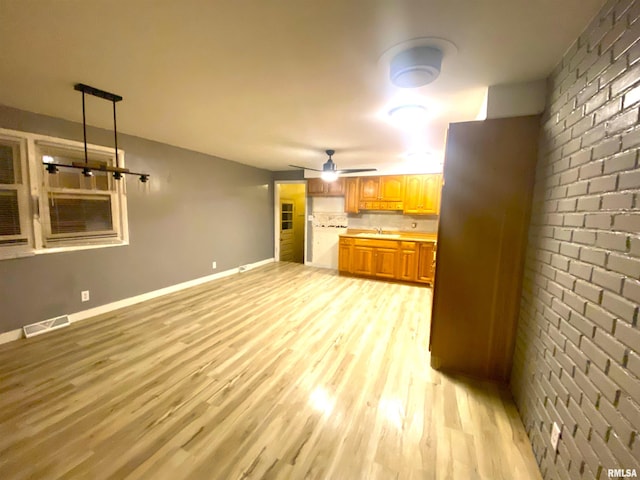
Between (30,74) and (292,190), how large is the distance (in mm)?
5825

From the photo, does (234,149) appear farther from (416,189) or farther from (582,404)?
(582,404)

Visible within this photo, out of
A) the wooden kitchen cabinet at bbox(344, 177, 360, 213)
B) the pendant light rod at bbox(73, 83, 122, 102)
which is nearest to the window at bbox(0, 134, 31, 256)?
the pendant light rod at bbox(73, 83, 122, 102)

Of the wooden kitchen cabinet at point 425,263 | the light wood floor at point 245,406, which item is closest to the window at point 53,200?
the light wood floor at point 245,406

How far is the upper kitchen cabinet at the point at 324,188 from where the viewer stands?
5958 millimetres

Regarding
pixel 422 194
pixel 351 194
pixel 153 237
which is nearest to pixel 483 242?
pixel 422 194

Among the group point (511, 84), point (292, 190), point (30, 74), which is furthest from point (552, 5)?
point (292, 190)

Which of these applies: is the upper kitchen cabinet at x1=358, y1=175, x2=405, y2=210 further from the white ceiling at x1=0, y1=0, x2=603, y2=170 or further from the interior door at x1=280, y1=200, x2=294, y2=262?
the white ceiling at x1=0, y1=0, x2=603, y2=170

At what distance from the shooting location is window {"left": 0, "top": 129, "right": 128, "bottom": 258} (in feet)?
8.77

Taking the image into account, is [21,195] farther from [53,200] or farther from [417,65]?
[417,65]

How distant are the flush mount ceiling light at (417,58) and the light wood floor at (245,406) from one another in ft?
7.62

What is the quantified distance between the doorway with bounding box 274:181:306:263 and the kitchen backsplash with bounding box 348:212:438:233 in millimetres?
1678

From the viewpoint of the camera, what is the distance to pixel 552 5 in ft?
4.00

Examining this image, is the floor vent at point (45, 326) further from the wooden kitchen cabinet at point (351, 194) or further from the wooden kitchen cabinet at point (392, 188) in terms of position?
the wooden kitchen cabinet at point (392, 188)

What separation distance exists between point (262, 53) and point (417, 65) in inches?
38.7
